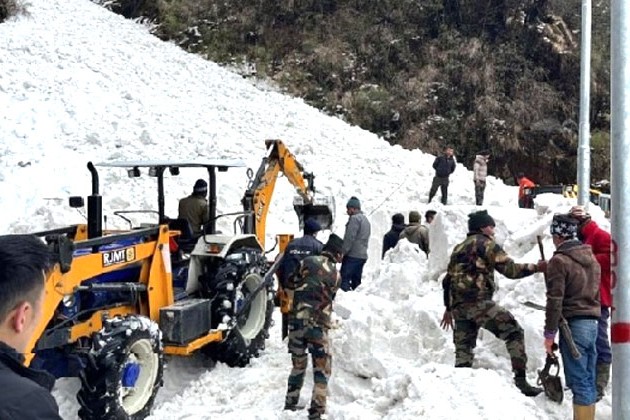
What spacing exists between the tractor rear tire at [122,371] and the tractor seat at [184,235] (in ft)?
5.75

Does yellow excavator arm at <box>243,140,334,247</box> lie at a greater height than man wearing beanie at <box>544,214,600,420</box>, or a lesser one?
greater

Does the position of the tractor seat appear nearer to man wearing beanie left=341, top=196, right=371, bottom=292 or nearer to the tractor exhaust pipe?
the tractor exhaust pipe

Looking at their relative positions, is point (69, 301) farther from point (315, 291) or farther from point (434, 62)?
point (434, 62)

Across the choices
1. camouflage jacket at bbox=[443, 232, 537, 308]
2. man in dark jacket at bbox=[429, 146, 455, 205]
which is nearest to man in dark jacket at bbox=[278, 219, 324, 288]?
camouflage jacket at bbox=[443, 232, 537, 308]

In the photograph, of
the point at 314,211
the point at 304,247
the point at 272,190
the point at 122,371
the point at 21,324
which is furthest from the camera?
the point at 314,211

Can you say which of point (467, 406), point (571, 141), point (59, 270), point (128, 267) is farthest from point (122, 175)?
point (571, 141)

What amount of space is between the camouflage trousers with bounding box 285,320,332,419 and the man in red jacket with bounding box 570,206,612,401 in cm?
205

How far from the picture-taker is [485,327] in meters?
5.48

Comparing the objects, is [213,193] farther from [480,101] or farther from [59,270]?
[480,101]

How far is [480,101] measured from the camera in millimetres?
24062

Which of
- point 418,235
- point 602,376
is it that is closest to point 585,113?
point 418,235

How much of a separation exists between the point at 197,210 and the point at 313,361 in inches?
103

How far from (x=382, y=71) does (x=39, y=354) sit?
21830 millimetres

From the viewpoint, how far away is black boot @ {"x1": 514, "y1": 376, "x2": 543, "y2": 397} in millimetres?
5262
